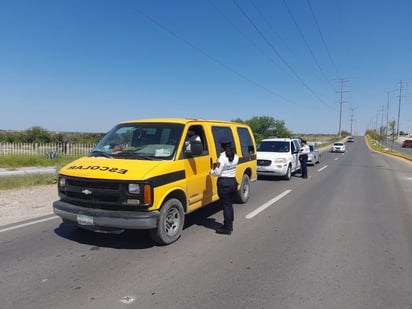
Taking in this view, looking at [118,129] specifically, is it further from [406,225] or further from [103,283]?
[406,225]

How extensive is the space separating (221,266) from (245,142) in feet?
16.8

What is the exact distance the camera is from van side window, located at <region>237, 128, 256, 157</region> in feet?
29.3

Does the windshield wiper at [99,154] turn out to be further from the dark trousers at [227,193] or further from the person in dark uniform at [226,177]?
the dark trousers at [227,193]

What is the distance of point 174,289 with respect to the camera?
12.8 ft

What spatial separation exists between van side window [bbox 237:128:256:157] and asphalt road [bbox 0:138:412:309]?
2.13 metres

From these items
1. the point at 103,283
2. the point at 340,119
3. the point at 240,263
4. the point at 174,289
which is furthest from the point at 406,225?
the point at 340,119

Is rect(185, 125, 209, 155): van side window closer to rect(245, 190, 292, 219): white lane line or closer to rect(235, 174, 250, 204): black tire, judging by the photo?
rect(245, 190, 292, 219): white lane line

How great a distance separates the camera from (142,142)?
20.0 feet

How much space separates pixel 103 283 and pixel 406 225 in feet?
20.7

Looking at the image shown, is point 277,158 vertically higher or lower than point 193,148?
lower

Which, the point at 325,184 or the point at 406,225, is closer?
the point at 406,225

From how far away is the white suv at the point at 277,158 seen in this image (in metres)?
14.2

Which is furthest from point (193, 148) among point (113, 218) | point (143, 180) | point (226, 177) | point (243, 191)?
point (243, 191)

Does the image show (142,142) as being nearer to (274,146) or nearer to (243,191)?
(243,191)
